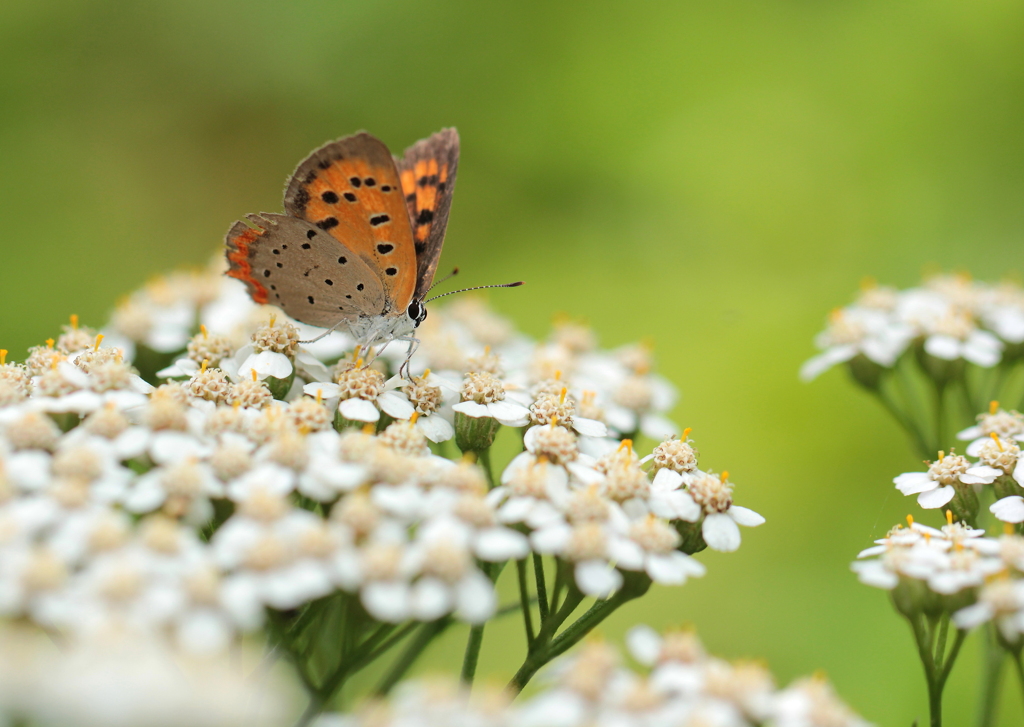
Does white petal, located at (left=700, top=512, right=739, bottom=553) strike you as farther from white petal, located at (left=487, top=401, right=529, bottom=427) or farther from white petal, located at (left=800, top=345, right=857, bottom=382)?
white petal, located at (left=800, top=345, right=857, bottom=382)

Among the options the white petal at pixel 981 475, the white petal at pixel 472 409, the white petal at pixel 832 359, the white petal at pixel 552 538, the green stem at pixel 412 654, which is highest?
the white petal at pixel 832 359

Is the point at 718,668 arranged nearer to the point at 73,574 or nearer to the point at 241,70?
the point at 73,574

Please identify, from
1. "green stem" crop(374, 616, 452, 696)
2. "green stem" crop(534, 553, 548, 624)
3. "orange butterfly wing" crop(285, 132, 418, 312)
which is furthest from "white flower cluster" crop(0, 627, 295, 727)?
"orange butterfly wing" crop(285, 132, 418, 312)

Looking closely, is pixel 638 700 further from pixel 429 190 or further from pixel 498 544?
pixel 429 190

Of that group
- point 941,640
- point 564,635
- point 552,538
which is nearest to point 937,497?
point 941,640

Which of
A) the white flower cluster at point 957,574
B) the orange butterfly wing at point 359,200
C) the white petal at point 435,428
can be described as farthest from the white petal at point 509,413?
the white flower cluster at point 957,574

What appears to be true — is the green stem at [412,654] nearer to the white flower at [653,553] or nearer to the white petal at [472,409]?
the white flower at [653,553]
